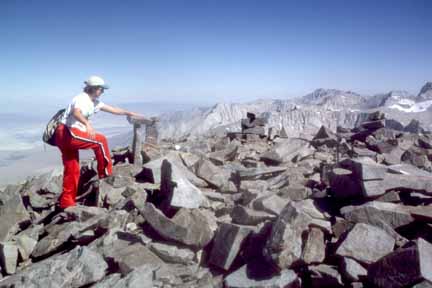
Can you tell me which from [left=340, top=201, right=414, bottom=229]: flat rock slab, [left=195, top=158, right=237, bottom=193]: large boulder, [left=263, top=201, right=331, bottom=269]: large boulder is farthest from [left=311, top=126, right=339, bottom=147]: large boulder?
[left=263, top=201, right=331, bottom=269]: large boulder

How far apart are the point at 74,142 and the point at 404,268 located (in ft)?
25.4

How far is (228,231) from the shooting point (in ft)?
18.9

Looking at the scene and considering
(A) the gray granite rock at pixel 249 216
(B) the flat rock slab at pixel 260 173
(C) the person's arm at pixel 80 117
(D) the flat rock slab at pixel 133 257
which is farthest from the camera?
(B) the flat rock slab at pixel 260 173

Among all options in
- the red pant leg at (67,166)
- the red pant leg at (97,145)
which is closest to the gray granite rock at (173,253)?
the red pant leg at (97,145)

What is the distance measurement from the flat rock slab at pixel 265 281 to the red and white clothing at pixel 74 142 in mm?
5422

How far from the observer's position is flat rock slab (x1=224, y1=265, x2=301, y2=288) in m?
4.77

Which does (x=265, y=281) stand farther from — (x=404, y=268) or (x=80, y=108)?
(x=80, y=108)

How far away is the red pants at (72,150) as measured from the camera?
8219 millimetres

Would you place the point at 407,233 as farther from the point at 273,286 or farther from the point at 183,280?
the point at 183,280

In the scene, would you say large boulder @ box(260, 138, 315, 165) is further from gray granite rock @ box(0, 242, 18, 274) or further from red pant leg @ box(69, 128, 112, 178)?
gray granite rock @ box(0, 242, 18, 274)

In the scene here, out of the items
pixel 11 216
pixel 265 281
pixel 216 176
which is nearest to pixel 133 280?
pixel 265 281

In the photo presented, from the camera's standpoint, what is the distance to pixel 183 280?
18.4 feet

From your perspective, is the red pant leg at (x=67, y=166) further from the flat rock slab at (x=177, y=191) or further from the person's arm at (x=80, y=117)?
the flat rock slab at (x=177, y=191)

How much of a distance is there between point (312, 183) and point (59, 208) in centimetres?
759
